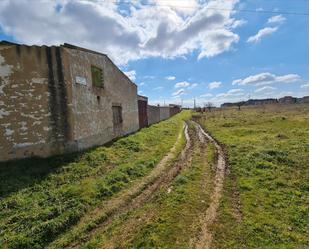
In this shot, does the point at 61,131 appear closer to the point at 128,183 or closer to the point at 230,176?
the point at 128,183

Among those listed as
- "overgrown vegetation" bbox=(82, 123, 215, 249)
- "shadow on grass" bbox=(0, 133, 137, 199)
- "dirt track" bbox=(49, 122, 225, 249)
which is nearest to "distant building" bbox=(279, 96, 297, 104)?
"dirt track" bbox=(49, 122, 225, 249)

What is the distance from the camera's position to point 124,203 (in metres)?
7.48

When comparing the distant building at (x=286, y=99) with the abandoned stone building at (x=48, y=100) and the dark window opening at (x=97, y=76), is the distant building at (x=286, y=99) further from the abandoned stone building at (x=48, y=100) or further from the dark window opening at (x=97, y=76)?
the abandoned stone building at (x=48, y=100)

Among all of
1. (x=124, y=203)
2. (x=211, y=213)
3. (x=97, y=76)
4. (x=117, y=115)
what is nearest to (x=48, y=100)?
(x=97, y=76)

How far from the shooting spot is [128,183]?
902cm

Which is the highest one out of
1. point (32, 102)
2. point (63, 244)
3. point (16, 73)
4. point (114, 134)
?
point (16, 73)

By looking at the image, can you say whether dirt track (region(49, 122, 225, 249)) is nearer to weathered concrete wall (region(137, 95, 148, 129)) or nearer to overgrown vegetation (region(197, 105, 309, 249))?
overgrown vegetation (region(197, 105, 309, 249))

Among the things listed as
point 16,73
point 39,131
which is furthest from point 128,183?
point 16,73

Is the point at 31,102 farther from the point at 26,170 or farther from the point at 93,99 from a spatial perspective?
the point at 93,99

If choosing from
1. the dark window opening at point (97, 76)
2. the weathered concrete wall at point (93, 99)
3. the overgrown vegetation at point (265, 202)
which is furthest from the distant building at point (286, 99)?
the dark window opening at point (97, 76)

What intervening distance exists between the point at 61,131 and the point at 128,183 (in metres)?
4.98

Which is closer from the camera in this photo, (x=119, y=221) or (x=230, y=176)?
(x=119, y=221)

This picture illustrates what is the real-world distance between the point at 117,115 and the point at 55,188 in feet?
33.4

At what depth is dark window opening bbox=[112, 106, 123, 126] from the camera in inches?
695
